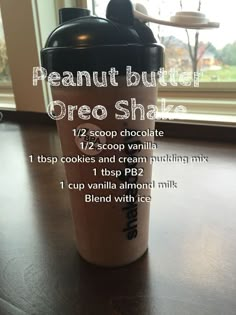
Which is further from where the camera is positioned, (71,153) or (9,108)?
(9,108)

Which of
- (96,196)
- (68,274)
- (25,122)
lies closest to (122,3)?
(96,196)

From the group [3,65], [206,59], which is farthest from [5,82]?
[206,59]

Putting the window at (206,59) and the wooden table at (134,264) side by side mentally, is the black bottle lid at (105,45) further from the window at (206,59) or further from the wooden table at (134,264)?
the window at (206,59)

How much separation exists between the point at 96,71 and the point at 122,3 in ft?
0.23

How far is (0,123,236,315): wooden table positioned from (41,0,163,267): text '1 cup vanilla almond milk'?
0.03 m

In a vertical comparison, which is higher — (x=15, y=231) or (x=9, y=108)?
(x=15, y=231)

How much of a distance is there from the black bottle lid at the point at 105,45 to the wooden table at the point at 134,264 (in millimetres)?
227

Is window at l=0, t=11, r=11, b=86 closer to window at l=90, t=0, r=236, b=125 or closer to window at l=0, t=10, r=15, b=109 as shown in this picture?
window at l=0, t=10, r=15, b=109

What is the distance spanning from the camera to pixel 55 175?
24.9 inches

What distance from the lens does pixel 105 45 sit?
247 millimetres

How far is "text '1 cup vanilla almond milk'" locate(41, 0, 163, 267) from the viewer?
0.83ft

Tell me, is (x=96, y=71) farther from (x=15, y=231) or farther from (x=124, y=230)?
(x=15, y=231)

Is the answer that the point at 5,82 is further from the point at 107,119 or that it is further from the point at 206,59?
the point at 107,119

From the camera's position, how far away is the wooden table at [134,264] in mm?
288
